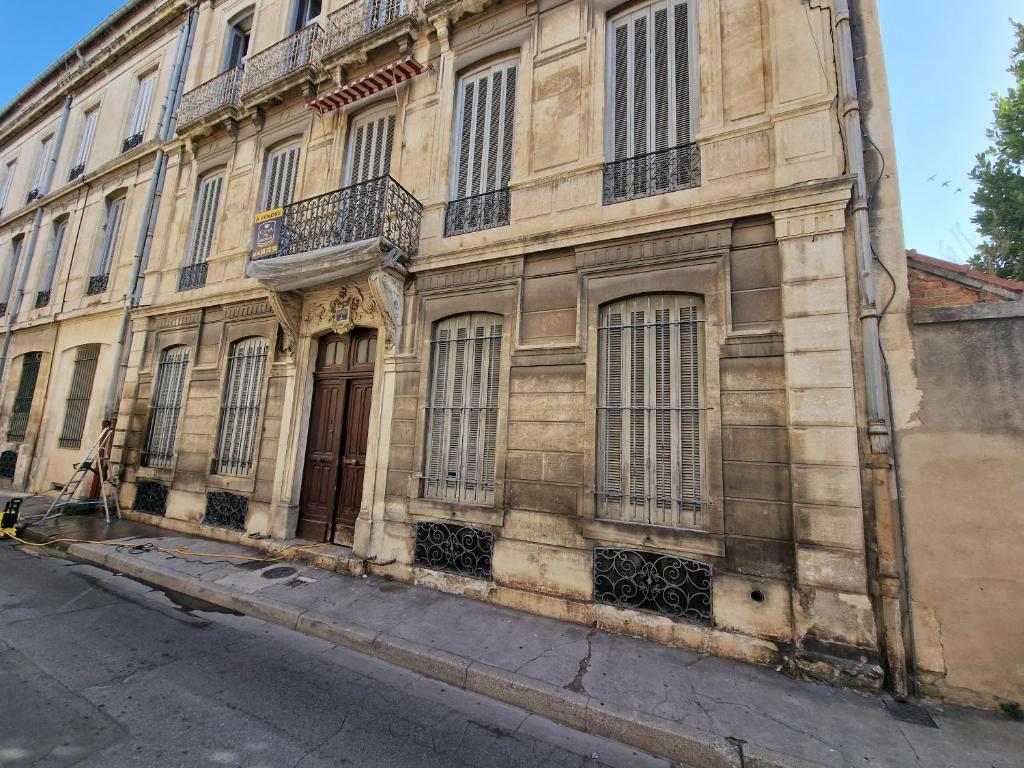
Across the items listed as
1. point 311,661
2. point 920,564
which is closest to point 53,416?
point 311,661

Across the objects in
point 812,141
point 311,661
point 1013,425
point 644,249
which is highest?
point 812,141

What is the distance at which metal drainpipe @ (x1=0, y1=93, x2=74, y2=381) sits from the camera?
1352 centimetres

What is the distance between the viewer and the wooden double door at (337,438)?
7.04 meters

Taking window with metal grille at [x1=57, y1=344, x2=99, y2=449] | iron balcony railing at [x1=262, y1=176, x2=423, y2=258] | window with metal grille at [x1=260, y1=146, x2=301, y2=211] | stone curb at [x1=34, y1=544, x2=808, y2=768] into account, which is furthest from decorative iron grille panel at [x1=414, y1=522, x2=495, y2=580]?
window with metal grille at [x1=57, y1=344, x2=99, y2=449]

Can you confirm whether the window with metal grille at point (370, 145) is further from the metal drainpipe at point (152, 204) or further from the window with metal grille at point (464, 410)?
the metal drainpipe at point (152, 204)

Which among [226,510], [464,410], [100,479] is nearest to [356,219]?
[464,410]

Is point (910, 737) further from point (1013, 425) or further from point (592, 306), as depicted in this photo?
→ point (592, 306)

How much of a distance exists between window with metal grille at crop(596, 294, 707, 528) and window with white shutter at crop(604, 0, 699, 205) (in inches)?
61.4

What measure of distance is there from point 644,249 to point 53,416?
49.6 ft

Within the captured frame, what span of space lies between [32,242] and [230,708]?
1786 cm

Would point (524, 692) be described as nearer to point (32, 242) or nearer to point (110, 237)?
point (110, 237)

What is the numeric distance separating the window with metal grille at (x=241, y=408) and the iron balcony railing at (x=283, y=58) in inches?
212

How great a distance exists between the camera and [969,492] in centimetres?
375

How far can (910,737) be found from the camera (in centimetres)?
306
